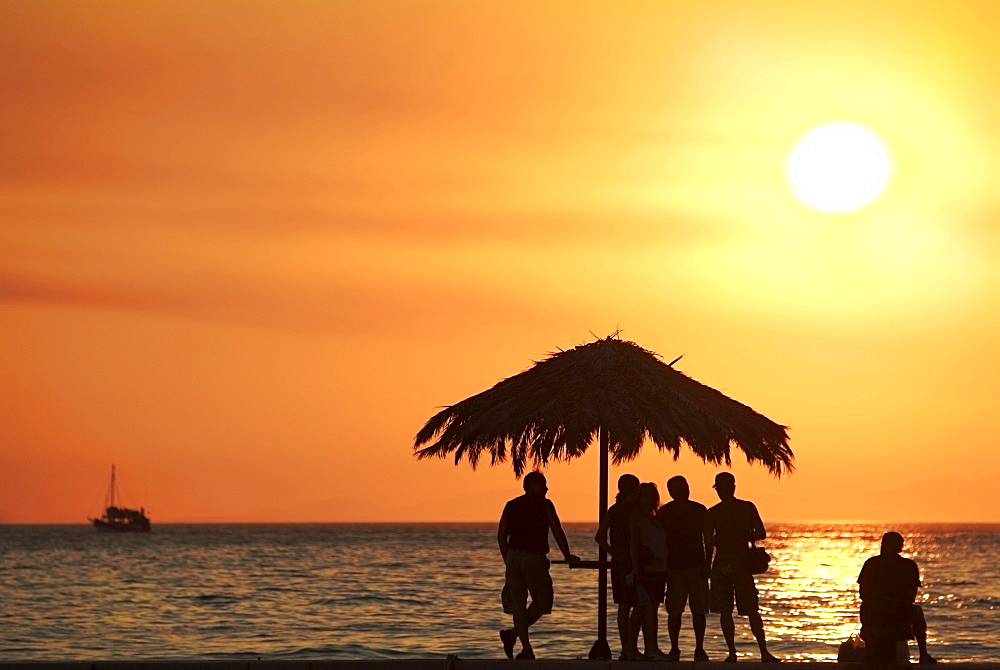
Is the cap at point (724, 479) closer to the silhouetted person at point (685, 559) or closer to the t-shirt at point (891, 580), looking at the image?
the silhouetted person at point (685, 559)

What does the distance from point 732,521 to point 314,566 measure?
7360cm

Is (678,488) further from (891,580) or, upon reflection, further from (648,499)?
(891,580)

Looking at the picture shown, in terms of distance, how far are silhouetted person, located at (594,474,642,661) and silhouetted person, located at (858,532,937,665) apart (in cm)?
276

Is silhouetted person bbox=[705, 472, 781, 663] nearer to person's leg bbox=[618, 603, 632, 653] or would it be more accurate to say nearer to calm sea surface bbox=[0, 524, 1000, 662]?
person's leg bbox=[618, 603, 632, 653]

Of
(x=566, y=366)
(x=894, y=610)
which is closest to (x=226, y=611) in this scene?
(x=566, y=366)

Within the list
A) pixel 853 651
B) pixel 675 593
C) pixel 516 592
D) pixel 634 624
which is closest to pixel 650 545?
pixel 675 593

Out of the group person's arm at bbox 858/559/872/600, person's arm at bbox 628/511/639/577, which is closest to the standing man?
person's arm at bbox 628/511/639/577

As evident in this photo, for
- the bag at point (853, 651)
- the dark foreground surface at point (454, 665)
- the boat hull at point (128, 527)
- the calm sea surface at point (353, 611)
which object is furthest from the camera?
the boat hull at point (128, 527)

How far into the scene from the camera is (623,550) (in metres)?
13.6

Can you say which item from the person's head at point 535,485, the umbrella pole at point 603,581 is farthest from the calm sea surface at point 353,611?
the person's head at point 535,485

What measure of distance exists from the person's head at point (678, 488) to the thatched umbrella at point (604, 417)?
0.46 meters

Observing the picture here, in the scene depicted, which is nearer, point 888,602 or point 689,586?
point 888,602

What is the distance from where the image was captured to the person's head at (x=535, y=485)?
1362cm

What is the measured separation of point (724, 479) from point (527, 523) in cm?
208
